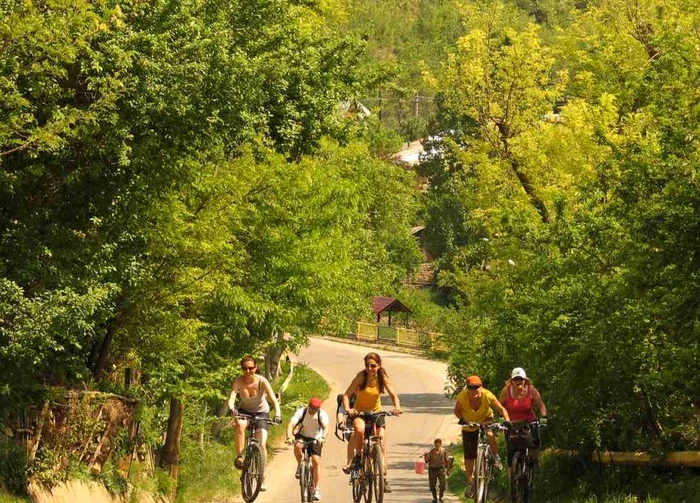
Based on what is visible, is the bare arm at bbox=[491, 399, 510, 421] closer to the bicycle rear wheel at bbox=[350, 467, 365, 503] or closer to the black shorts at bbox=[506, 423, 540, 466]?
the black shorts at bbox=[506, 423, 540, 466]

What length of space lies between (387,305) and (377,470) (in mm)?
61448

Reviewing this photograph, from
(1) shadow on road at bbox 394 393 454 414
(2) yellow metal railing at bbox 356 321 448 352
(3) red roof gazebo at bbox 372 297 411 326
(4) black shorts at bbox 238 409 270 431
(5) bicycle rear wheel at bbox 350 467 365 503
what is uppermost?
(3) red roof gazebo at bbox 372 297 411 326

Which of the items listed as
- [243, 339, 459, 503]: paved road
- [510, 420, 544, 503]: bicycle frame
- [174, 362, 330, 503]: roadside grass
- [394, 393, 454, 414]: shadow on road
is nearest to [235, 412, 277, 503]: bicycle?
[510, 420, 544, 503]: bicycle frame

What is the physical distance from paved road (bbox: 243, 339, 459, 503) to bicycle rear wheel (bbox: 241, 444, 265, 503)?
1275cm

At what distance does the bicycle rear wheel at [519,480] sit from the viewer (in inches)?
694

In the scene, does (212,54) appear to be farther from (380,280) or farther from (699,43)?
(380,280)

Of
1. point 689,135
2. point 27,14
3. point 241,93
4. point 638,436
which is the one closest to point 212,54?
point 241,93

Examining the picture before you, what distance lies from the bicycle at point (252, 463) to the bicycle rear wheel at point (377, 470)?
1382 millimetres

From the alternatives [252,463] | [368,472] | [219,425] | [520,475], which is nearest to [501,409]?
[520,475]

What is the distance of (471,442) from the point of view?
58.4 ft

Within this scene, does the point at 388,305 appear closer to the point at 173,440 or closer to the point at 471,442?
the point at 173,440

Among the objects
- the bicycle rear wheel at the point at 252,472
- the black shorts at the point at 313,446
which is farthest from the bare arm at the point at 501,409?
the bicycle rear wheel at the point at 252,472

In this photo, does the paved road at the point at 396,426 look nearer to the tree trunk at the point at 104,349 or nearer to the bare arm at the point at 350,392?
the tree trunk at the point at 104,349

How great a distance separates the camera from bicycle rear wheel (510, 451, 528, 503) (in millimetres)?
17625
